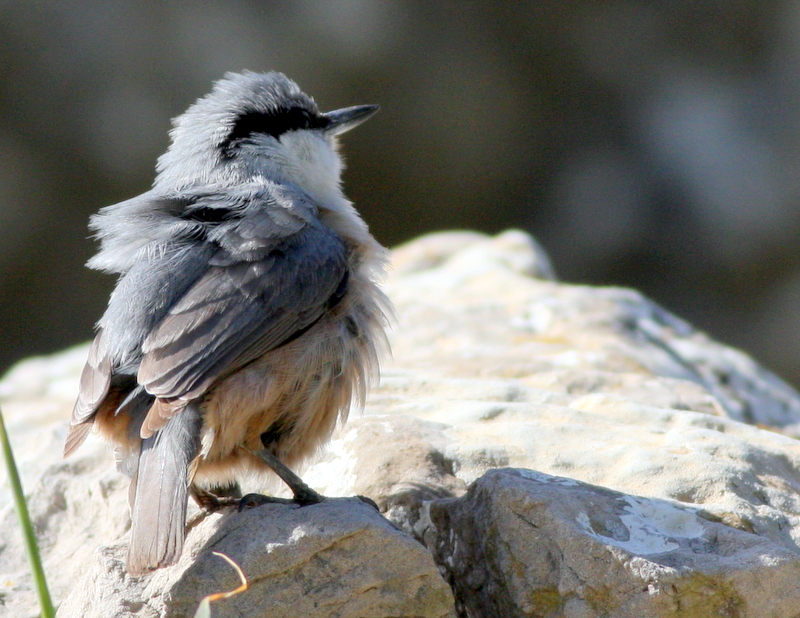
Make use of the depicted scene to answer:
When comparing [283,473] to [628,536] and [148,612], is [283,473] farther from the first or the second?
[628,536]

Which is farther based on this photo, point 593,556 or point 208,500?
point 208,500

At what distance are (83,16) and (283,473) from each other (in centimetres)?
865

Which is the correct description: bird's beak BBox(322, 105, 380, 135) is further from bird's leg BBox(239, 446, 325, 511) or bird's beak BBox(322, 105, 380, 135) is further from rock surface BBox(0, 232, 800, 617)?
bird's leg BBox(239, 446, 325, 511)

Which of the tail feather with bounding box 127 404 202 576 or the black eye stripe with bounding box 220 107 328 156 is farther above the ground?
the black eye stripe with bounding box 220 107 328 156

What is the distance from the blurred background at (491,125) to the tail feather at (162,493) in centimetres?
795

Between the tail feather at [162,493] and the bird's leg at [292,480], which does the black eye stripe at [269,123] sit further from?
the tail feather at [162,493]

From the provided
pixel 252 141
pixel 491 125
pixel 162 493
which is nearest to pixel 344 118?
pixel 252 141

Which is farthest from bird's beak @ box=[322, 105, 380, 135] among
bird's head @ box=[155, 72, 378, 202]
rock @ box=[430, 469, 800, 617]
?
rock @ box=[430, 469, 800, 617]

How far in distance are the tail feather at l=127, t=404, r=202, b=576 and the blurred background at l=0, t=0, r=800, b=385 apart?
7.95 metres

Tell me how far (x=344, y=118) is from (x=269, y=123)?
57 cm

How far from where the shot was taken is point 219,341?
3135 mm

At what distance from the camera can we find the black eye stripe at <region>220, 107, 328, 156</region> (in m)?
4.32

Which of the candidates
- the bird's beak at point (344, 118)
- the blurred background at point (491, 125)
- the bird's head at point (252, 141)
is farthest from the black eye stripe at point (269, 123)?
the blurred background at point (491, 125)

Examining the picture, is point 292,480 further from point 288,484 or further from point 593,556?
point 593,556
